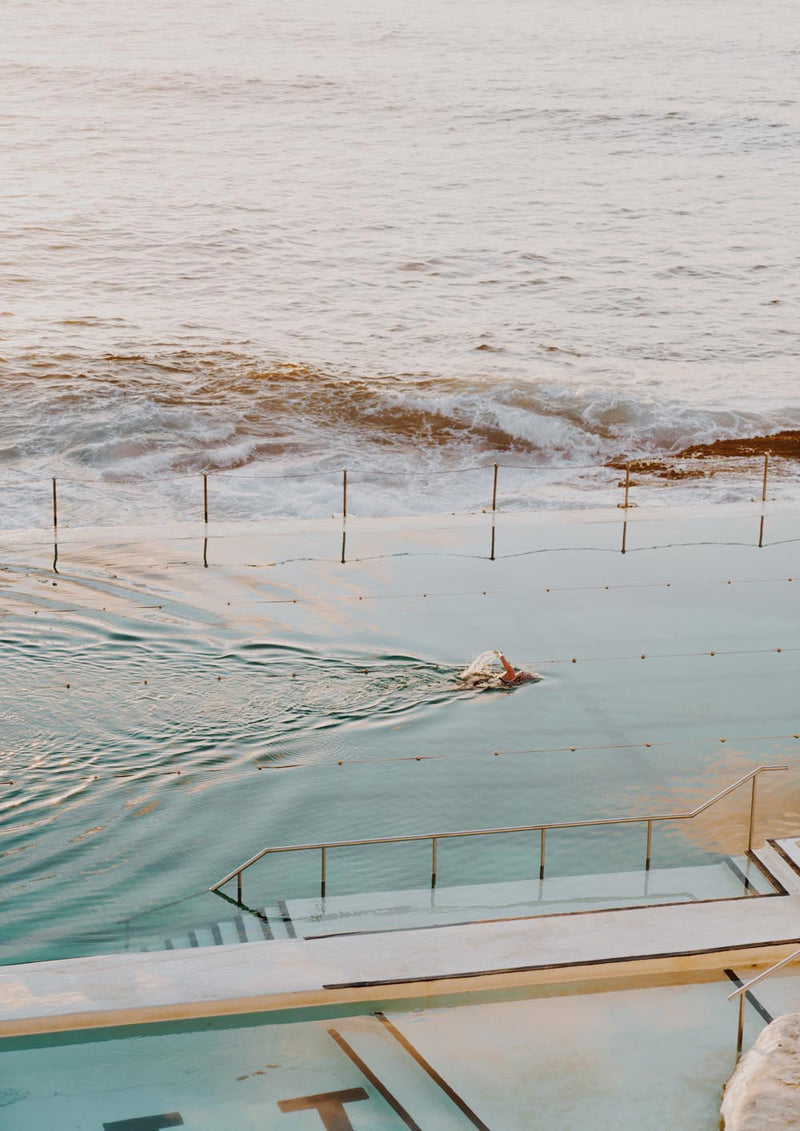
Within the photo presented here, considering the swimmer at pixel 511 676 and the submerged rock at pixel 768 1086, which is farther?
the swimmer at pixel 511 676

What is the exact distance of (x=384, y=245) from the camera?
43.0 meters

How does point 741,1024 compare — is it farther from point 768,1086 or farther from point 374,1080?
point 374,1080

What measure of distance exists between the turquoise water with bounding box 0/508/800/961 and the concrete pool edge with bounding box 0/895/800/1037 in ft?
1.44

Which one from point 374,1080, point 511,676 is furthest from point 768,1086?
point 511,676

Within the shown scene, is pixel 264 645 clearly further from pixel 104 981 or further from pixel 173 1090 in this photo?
pixel 173 1090

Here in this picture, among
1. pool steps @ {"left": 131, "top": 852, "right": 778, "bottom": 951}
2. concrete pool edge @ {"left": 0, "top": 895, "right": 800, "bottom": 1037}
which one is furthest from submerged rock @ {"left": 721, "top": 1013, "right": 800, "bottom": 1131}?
pool steps @ {"left": 131, "top": 852, "right": 778, "bottom": 951}

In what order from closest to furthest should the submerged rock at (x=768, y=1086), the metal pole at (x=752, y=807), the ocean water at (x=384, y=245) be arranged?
the submerged rock at (x=768, y=1086), the metal pole at (x=752, y=807), the ocean water at (x=384, y=245)

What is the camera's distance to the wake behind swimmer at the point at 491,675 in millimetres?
12773

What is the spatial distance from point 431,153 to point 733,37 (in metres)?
31.1

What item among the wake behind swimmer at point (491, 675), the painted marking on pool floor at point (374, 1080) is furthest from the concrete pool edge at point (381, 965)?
the wake behind swimmer at point (491, 675)

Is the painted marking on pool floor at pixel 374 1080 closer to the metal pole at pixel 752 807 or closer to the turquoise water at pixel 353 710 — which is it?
the turquoise water at pixel 353 710

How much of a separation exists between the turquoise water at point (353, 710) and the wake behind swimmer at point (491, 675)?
6.8 inches

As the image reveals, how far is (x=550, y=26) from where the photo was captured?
73.6 metres

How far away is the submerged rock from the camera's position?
22.5 feet
